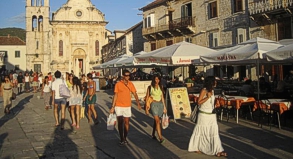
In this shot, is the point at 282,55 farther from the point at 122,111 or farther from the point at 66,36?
the point at 66,36

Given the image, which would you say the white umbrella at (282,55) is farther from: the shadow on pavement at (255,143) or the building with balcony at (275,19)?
the building with balcony at (275,19)

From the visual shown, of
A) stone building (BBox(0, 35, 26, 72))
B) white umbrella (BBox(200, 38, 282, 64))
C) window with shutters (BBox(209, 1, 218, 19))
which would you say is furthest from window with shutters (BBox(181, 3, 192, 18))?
stone building (BBox(0, 35, 26, 72))

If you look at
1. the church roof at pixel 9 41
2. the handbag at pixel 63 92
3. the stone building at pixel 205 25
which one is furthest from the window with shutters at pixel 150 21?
the church roof at pixel 9 41

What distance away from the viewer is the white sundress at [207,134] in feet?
19.0

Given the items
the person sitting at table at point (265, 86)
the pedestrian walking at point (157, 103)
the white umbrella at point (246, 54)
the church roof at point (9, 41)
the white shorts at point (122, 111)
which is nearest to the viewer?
the white shorts at point (122, 111)

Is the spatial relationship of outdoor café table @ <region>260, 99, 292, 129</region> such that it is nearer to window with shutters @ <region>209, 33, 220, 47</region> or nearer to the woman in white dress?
the woman in white dress

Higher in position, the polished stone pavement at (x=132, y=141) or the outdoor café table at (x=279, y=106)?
the outdoor café table at (x=279, y=106)

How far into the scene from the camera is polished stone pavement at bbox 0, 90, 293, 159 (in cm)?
620

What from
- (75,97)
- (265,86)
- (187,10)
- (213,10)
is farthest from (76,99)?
(187,10)

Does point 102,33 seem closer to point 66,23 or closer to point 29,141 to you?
point 66,23

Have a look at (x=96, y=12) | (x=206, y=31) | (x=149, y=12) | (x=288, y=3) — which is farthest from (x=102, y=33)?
(x=288, y=3)

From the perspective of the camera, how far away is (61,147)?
693 centimetres

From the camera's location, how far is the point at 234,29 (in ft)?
76.6

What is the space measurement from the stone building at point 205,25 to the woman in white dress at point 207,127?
16.3 meters
